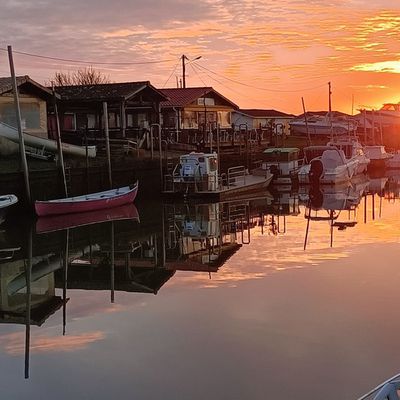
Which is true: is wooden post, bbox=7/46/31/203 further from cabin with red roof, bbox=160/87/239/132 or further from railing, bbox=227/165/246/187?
cabin with red roof, bbox=160/87/239/132

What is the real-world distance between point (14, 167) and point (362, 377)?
817 inches

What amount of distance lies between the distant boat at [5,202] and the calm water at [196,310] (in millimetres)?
574

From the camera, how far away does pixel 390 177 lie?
49.8 m

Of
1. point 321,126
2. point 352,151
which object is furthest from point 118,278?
point 321,126

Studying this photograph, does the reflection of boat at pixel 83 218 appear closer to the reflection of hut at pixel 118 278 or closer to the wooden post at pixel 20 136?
the wooden post at pixel 20 136

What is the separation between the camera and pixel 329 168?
40625 mm

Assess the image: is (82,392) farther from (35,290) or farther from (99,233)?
(99,233)

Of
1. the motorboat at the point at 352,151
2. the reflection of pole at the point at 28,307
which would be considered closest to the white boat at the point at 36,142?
the reflection of pole at the point at 28,307

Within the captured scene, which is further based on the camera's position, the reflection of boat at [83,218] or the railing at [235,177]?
the railing at [235,177]

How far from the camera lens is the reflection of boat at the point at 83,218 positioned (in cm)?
2244

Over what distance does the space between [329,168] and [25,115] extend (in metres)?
17.8

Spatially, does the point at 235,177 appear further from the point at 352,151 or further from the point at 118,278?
the point at 118,278

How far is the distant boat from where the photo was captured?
21.7m

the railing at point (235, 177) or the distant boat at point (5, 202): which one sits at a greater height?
the distant boat at point (5, 202)
